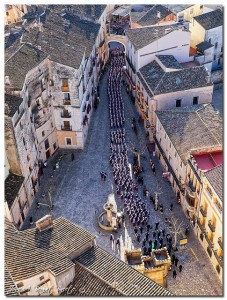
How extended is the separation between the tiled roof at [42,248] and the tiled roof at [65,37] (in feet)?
85.8

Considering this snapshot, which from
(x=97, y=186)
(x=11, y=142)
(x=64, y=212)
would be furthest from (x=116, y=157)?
(x=11, y=142)

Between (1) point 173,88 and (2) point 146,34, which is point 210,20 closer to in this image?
(2) point 146,34

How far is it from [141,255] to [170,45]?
3695 centimetres

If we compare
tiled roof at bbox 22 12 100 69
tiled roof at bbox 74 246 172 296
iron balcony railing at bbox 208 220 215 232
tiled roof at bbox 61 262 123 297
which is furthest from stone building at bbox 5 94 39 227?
iron balcony railing at bbox 208 220 215 232

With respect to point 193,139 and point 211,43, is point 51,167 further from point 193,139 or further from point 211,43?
point 211,43

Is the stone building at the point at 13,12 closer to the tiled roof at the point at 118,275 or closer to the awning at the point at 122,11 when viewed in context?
the awning at the point at 122,11

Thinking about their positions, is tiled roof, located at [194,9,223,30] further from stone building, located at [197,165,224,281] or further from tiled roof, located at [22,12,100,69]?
stone building, located at [197,165,224,281]

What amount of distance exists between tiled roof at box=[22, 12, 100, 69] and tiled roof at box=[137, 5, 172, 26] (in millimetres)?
10927

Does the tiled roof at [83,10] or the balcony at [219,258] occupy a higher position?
the tiled roof at [83,10]

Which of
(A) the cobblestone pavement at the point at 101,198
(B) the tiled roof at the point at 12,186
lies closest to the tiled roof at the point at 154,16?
(A) the cobblestone pavement at the point at 101,198

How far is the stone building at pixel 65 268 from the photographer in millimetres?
39594

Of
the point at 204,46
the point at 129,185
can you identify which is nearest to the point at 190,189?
the point at 129,185

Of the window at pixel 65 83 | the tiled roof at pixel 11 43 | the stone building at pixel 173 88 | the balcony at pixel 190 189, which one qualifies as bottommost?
the balcony at pixel 190 189

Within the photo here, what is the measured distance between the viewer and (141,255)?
4912 cm
